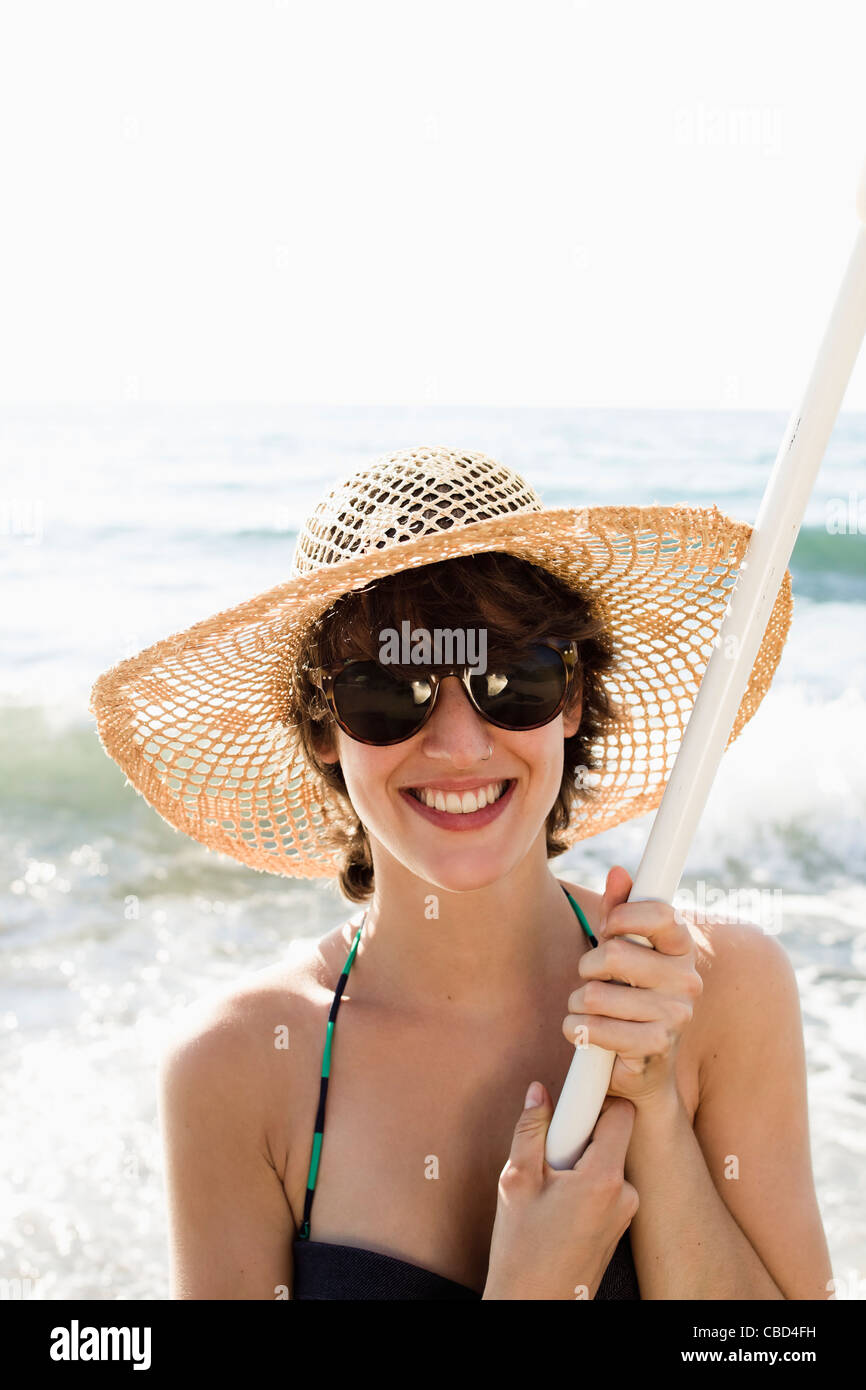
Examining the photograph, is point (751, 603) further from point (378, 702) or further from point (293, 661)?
point (293, 661)

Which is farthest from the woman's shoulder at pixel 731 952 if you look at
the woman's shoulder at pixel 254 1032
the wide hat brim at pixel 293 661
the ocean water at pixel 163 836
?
the ocean water at pixel 163 836

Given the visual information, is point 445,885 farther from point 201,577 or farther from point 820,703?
point 201,577

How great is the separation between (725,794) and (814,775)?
3.05ft

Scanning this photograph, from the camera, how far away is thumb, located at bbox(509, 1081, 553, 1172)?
170 cm

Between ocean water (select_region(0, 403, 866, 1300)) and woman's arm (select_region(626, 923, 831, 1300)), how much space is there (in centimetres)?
280

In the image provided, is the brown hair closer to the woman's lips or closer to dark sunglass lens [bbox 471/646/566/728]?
dark sunglass lens [bbox 471/646/566/728]

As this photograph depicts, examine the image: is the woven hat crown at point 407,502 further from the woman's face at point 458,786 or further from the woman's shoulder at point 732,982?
the woman's shoulder at point 732,982

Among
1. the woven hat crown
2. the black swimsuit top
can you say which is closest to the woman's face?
the woven hat crown

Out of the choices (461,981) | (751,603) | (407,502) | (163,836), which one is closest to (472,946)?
(461,981)

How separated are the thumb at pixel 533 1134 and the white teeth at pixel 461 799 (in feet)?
1.56

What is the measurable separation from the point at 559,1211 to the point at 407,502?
3.75 feet

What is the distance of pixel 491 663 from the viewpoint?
1954mm

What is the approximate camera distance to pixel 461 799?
6.58 feet

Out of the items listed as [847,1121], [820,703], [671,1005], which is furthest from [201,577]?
[671,1005]
